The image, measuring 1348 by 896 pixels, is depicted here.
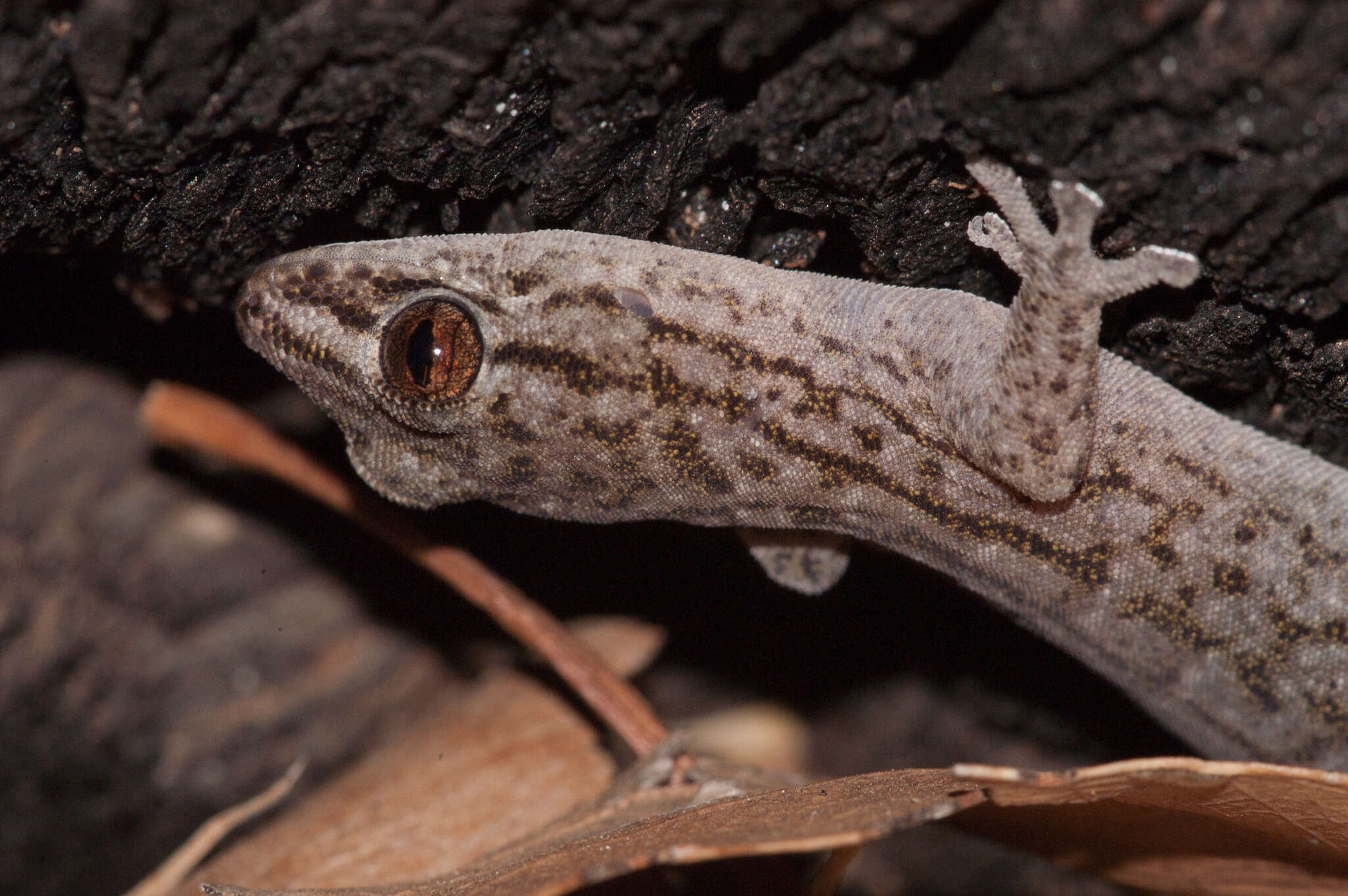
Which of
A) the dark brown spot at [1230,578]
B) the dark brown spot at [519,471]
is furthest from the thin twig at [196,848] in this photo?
the dark brown spot at [1230,578]

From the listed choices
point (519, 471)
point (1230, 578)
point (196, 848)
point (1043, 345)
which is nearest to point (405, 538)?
point (519, 471)

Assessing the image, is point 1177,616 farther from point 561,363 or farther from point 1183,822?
point 561,363

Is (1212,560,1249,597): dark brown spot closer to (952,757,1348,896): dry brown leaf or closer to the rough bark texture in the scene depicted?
the rough bark texture

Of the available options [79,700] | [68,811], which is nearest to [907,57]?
[79,700]

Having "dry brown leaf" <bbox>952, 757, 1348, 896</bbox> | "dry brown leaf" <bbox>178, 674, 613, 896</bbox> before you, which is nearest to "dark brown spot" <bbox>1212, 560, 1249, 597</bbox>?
"dry brown leaf" <bbox>952, 757, 1348, 896</bbox>

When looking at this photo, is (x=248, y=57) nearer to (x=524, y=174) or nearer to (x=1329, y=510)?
(x=524, y=174)
